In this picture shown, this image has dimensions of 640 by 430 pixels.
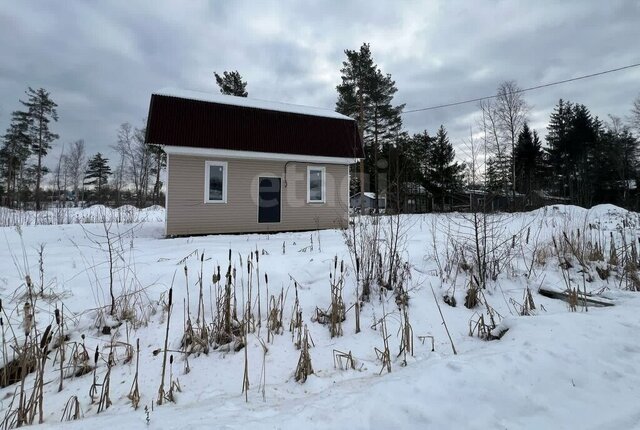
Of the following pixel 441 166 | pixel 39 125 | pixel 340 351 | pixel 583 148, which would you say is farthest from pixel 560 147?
pixel 39 125

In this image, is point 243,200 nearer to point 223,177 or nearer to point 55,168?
point 223,177

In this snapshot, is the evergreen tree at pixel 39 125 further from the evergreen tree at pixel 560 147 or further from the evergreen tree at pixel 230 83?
the evergreen tree at pixel 560 147

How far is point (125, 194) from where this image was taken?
3322cm

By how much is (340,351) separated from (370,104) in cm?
2409

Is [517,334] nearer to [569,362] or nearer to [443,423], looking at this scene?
[569,362]

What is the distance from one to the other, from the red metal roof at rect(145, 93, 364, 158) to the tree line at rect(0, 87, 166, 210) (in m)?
15.1

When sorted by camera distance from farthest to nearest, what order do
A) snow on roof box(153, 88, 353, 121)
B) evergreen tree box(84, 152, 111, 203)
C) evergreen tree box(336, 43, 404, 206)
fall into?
evergreen tree box(84, 152, 111, 203), evergreen tree box(336, 43, 404, 206), snow on roof box(153, 88, 353, 121)

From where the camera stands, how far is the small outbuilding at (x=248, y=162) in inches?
382

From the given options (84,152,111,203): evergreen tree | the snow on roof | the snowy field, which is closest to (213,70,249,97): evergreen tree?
the snow on roof

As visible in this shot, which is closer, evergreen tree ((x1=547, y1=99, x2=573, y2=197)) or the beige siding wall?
the beige siding wall

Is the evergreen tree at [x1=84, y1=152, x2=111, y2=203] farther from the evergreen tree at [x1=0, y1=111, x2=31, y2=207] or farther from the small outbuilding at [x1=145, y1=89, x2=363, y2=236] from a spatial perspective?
the small outbuilding at [x1=145, y1=89, x2=363, y2=236]

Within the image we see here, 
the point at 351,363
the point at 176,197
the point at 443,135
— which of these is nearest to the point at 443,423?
the point at 351,363

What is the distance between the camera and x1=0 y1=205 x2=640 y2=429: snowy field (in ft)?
5.74

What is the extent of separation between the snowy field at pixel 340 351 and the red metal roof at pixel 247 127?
5783 millimetres
